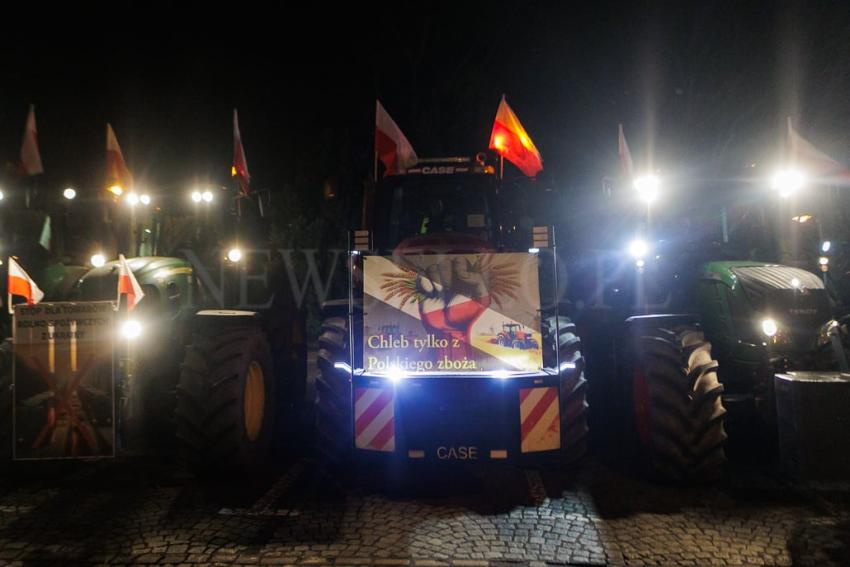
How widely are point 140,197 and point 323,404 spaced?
6216 mm

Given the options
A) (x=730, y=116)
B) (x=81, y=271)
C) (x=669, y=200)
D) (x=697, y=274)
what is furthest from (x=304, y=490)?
(x=730, y=116)

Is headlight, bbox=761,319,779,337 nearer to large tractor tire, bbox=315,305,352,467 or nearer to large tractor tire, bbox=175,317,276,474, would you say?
large tractor tire, bbox=315,305,352,467

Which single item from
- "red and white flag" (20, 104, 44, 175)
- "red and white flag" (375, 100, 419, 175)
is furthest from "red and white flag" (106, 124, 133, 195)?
"red and white flag" (375, 100, 419, 175)

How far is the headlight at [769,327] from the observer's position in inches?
274

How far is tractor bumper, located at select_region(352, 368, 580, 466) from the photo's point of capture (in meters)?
5.54

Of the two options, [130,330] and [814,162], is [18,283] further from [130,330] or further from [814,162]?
[814,162]

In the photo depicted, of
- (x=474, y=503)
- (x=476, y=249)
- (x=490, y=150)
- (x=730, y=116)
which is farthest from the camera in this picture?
(x=730, y=116)

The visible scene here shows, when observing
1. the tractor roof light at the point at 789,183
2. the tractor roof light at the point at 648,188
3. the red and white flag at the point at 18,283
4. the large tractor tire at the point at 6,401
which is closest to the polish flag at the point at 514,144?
the tractor roof light at the point at 648,188

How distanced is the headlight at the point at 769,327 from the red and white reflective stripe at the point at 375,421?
14.2 feet

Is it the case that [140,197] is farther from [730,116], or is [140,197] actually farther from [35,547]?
[730,116]

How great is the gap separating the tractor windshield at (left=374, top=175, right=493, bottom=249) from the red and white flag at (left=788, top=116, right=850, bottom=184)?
13.1 feet

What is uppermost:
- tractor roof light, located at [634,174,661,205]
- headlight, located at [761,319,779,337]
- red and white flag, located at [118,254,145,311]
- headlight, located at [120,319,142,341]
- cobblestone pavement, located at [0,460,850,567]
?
tractor roof light, located at [634,174,661,205]

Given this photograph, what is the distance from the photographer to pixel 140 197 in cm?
1013

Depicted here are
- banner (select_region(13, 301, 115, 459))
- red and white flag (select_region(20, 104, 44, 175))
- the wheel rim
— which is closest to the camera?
banner (select_region(13, 301, 115, 459))
